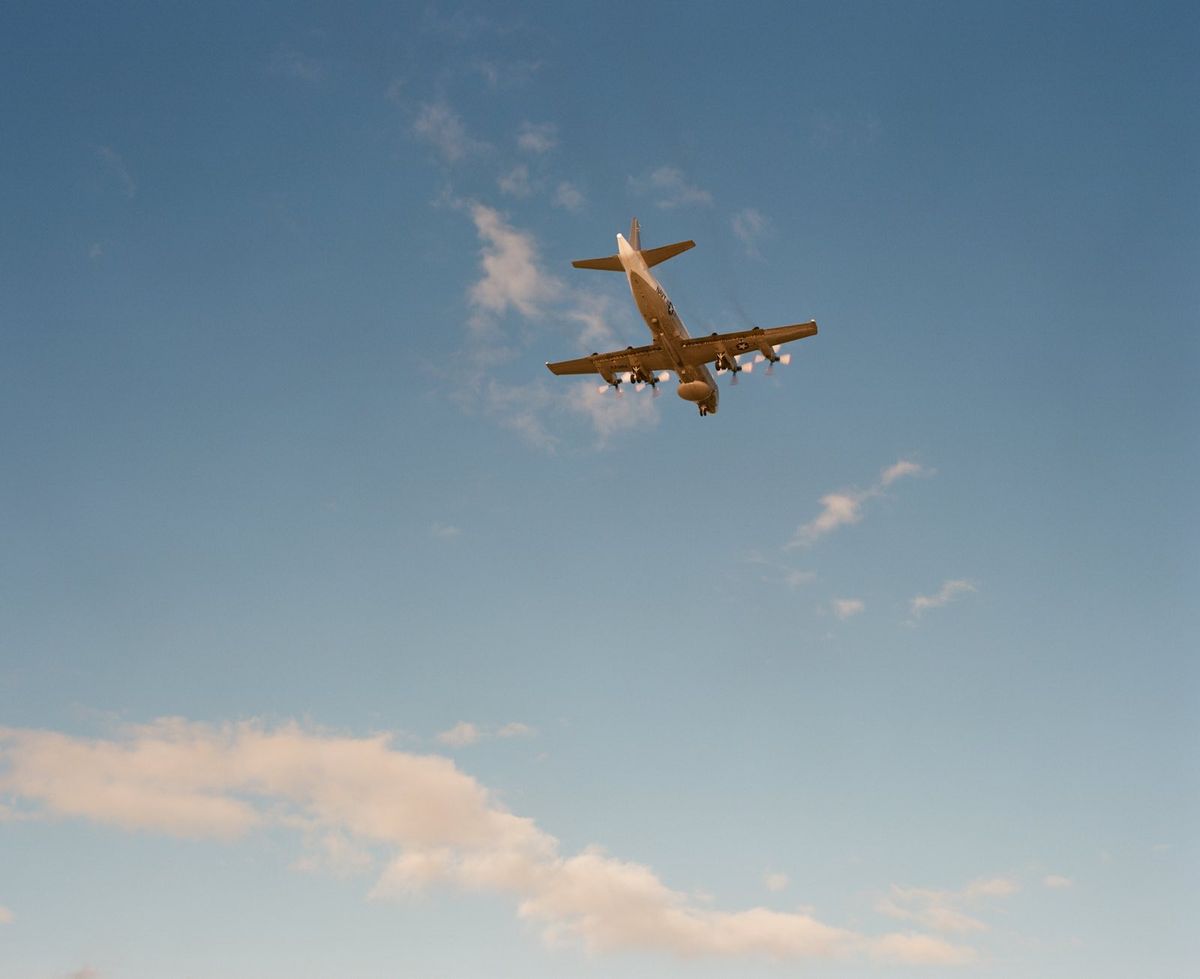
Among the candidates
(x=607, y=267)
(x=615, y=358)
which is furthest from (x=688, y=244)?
(x=615, y=358)

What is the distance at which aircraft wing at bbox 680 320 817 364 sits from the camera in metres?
86.3

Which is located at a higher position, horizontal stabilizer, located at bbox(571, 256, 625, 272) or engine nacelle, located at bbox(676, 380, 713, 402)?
horizontal stabilizer, located at bbox(571, 256, 625, 272)

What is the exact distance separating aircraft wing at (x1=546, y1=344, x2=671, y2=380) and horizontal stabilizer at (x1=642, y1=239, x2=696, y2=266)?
7.44 metres

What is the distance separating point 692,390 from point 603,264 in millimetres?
12384

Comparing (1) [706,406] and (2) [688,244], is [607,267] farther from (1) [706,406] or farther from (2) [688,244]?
(1) [706,406]

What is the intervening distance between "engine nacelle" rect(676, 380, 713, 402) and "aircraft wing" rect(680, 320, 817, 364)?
187 centimetres

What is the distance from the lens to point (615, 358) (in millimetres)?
92062

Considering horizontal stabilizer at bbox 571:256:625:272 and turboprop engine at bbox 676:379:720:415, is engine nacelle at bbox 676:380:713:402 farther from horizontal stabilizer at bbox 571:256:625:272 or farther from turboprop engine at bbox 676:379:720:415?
horizontal stabilizer at bbox 571:256:625:272

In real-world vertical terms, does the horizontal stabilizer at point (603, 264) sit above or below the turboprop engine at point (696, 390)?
above

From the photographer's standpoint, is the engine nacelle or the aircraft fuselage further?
the engine nacelle

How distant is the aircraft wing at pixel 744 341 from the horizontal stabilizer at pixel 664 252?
6875 millimetres

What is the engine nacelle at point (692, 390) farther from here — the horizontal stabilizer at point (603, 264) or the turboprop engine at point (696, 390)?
the horizontal stabilizer at point (603, 264)

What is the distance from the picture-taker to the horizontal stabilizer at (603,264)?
84.4 meters

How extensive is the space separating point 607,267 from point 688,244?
6.31 m
